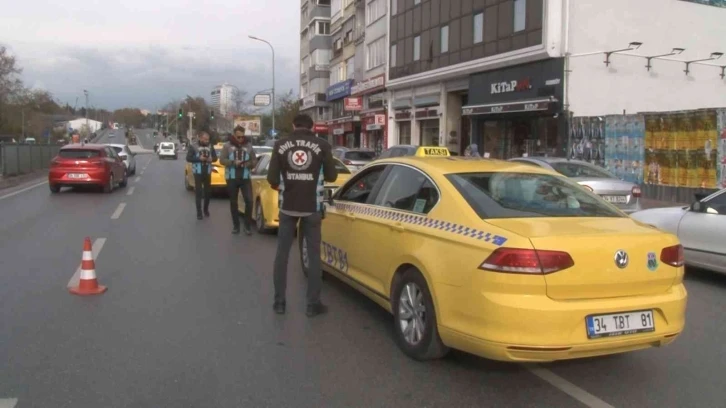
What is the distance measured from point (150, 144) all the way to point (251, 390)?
11916cm

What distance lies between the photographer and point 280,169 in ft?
20.3

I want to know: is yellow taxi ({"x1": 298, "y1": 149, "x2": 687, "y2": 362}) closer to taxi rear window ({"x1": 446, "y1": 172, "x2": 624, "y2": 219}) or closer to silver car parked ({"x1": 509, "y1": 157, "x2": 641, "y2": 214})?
taxi rear window ({"x1": 446, "y1": 172, "x2": 624, "y2": 219})

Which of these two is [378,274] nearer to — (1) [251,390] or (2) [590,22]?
(1) [251,390]

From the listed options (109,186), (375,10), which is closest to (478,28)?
(375,10)

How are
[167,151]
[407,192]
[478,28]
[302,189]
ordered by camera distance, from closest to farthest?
[407,192]
[302,189]
[478,28]
[167,151]

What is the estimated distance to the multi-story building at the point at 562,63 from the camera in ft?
82.8

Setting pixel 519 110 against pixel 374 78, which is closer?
pixel 519 110

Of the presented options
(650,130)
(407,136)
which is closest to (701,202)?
(650,130)

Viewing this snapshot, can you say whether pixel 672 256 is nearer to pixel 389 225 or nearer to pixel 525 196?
pixel 525 196

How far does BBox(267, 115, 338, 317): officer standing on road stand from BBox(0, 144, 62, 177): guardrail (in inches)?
899

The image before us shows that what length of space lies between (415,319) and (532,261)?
1207mm

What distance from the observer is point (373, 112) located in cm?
4431

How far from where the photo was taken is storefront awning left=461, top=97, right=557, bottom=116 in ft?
82.5

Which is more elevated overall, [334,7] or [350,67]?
[334,7]
